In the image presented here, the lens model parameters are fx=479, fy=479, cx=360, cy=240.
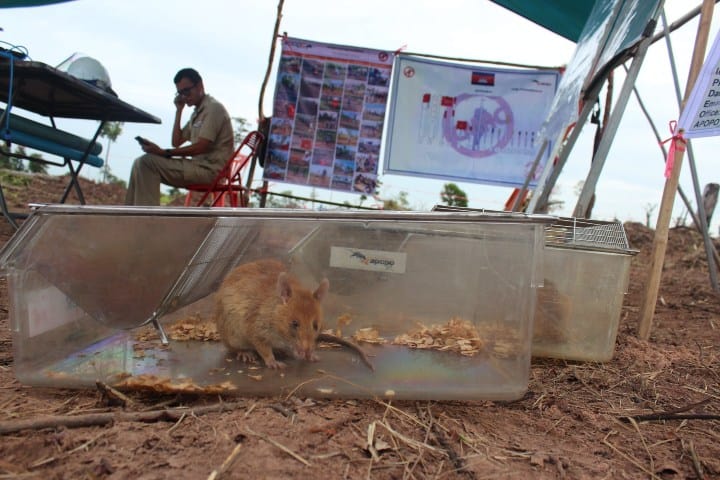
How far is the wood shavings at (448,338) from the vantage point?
2.29m

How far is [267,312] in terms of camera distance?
2.25 m

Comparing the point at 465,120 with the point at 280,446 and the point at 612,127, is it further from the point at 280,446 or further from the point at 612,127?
the point at 280,446

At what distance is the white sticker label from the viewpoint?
220cm

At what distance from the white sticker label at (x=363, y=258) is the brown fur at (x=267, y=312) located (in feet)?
0.42

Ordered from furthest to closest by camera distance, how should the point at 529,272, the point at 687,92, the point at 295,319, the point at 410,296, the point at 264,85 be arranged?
1. the point at 264,85
2. the point at 687,92
3. the point at 410,296
4. the point at 295,319
5. the point at 529,272

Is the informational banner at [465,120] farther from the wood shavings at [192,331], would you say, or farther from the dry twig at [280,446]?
the dry twig at [280,446]

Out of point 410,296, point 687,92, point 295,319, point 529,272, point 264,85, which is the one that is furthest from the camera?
point 264,85

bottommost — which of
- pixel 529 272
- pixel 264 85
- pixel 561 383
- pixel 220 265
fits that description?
pixel 561 383

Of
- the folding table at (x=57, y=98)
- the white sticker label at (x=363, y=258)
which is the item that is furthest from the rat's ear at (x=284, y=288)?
the folding table at (x=57, y=98)

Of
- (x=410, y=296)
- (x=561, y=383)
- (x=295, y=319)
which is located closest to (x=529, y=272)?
(x=410, y=296)

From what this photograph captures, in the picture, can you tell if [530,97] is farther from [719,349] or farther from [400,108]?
[719,349]

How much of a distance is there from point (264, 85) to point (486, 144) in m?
2.81

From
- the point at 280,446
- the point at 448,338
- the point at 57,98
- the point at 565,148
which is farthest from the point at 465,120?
the point at 280,446

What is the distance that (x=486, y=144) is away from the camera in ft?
19.4
